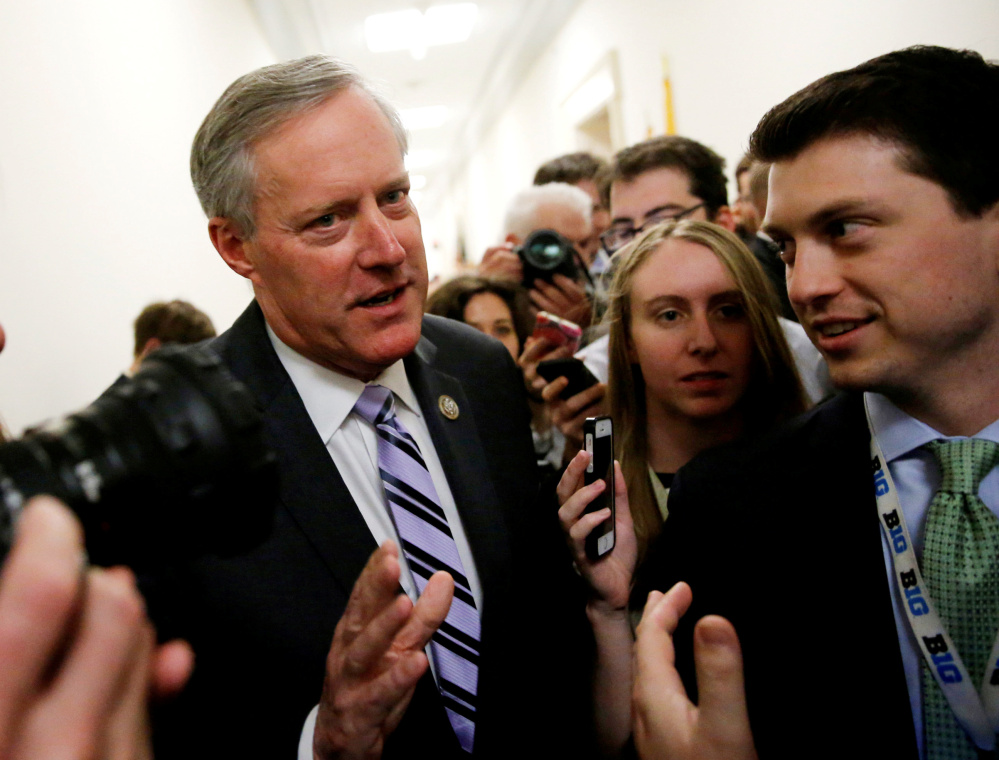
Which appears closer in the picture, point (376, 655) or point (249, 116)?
point (376, 655)

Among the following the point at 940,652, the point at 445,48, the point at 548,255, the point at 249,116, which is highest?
the point at 445,48

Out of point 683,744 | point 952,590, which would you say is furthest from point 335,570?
point 952,590

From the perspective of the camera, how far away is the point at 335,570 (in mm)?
1063

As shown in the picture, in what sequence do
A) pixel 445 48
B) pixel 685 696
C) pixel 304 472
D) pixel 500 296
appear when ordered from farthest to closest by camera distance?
pixel 445 48, pixel 500 296, pixel 304 472, pixel 685 696

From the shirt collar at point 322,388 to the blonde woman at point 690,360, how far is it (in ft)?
1.93

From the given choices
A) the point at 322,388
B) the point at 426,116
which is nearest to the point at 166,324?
the point at 322,388

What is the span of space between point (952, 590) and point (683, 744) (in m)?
0.44

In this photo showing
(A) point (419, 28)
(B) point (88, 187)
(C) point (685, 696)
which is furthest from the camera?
(A) point (419, 28)

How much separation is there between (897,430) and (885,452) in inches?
1.4

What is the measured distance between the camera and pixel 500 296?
2.33 metres

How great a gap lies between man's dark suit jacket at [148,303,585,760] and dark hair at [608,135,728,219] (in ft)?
3.46

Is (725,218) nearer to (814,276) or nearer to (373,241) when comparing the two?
(814,276)

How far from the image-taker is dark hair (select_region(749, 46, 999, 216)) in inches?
38.6

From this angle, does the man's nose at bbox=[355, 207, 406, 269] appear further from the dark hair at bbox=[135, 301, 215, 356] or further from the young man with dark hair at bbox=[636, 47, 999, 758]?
the dark hair at bbox=[135, 301, 215, 356]
